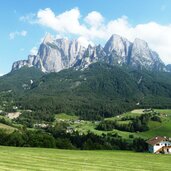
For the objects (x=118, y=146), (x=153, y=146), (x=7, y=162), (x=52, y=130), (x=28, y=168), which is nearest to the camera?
(x=28, y=168)

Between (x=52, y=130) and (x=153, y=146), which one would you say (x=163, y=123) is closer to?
(x=52, y=130)

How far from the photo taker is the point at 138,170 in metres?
30.8

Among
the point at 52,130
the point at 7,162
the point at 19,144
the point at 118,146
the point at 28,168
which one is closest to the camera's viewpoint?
the point at 28,168

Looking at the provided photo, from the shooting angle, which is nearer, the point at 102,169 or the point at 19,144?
the point at 102,169

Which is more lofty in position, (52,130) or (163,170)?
(52,130)

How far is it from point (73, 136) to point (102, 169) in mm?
90877

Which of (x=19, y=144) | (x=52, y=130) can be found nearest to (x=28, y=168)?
(x=19, y=144)

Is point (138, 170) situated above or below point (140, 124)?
below

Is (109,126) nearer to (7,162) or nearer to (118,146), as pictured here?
(118,146)

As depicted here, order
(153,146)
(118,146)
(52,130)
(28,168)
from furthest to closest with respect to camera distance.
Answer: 1. (52,130)
2. (118,146)
3. (153,146)
4. (28,168)

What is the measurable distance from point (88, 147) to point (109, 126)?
274 ft

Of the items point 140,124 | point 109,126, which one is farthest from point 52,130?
point 140,124

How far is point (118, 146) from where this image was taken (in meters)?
113

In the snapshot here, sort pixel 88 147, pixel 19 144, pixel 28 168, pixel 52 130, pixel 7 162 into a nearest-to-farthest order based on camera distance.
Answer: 1. pixel 28 168
2. pixel 7 162
3. pixel 19 144
4. pixel 88 147
5. pixel 52 130
